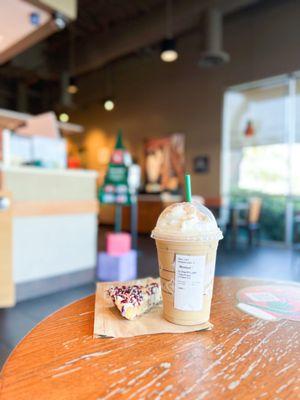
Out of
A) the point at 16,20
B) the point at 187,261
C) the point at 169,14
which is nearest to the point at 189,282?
the point at 187,261

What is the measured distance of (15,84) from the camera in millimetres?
11023

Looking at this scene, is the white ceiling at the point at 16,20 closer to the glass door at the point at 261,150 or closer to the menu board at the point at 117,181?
the menu board at the point at 117,181

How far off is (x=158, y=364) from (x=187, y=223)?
272mm

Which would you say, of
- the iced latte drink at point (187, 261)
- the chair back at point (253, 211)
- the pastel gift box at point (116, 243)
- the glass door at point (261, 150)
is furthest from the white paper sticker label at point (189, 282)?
the glass door at point (261, 150)

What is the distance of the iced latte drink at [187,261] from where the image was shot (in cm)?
65

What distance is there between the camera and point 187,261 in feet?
2.14

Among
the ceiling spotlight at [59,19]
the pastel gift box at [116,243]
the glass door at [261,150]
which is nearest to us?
the ceiling spotlight at [59,19]

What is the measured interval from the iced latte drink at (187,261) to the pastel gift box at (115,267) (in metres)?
2.96

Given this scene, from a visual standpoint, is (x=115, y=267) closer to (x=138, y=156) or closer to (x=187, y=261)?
(x=187, y=261)

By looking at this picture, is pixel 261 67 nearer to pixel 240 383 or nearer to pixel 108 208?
pixel 108 208

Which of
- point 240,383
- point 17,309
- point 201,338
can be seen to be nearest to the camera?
point 240,383

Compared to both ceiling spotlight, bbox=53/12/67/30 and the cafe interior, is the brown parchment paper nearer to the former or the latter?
the cafe interior

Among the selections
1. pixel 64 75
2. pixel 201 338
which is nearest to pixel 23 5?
pixel 201 338

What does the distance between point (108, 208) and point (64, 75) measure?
154 inches
